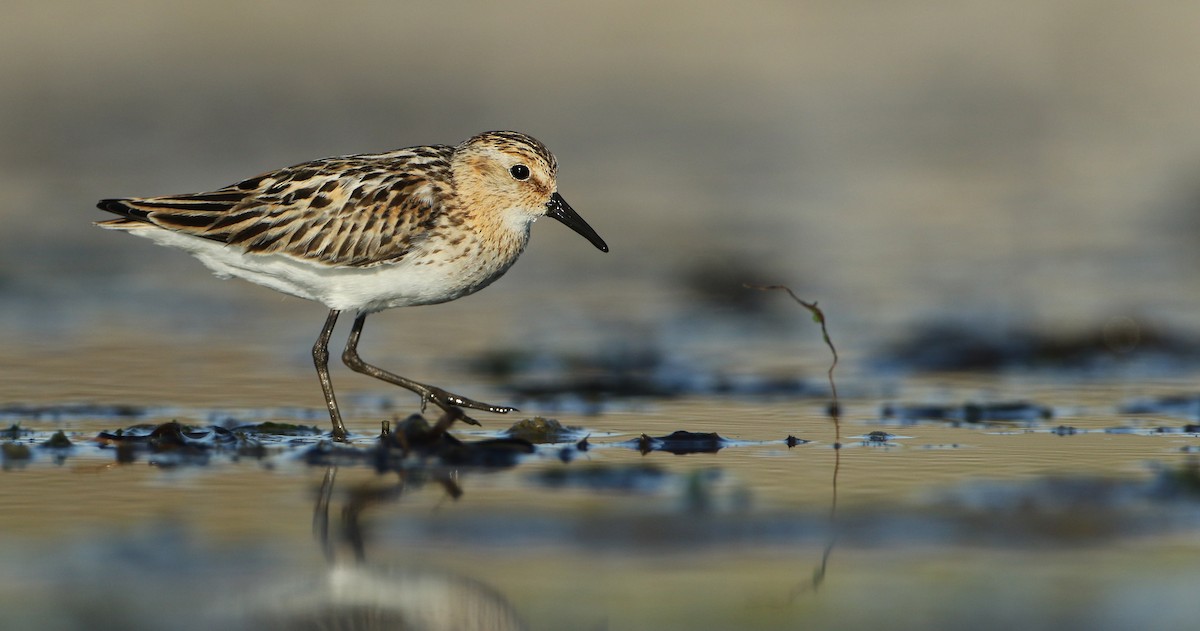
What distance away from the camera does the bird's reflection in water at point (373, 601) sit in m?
4.59

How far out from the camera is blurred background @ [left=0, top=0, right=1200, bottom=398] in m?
12.1

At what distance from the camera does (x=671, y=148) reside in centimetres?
2075

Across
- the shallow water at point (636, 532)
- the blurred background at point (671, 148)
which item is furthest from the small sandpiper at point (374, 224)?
the blurred background at point (671, 148)

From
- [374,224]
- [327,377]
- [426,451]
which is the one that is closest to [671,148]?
[374,224]

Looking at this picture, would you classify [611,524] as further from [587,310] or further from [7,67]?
[7,67]

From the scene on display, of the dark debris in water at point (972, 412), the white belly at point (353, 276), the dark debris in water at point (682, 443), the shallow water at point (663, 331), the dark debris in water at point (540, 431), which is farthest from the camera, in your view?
the white belly at point (353, 276)

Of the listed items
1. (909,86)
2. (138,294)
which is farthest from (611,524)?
(909,86)

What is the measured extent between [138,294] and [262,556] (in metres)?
7.75

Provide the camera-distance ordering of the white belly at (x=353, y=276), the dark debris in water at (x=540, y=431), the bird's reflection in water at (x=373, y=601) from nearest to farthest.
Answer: the bird's reflection in water at (x=373, y=601) → the dark debris in water at (x=540, y=431) → the white belly at (x=353, y=276)

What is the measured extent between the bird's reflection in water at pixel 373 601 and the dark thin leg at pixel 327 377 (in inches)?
88.4

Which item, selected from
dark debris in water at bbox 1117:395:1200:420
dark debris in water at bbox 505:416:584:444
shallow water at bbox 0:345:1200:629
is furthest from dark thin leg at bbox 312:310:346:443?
dark debris in water at bbox 1117:395:1200:420

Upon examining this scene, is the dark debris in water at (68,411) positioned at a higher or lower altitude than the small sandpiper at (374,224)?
lower

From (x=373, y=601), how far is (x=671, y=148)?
16287 millimetres

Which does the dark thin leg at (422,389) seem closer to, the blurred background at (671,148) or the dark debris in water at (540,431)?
the dark debris in water at (540,431)
